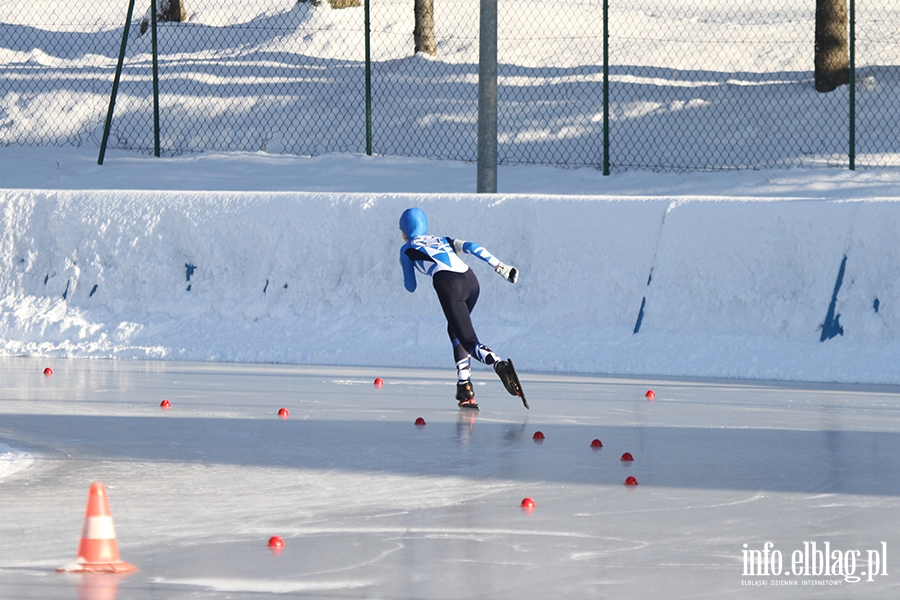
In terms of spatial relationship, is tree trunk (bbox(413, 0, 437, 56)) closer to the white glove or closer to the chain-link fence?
the chain-link fence

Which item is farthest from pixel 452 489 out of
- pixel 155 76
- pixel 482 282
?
pixel 155 76

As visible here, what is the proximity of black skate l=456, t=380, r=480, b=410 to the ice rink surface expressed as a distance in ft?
0.53

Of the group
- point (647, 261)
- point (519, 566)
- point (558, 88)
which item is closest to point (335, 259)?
point (647, 261)

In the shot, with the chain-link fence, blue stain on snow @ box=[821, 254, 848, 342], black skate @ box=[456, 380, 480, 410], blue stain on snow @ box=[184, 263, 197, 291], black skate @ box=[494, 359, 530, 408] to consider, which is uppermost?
the chain-link fence

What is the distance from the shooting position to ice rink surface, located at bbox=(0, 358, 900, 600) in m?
4.88

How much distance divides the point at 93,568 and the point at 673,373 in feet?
26.6

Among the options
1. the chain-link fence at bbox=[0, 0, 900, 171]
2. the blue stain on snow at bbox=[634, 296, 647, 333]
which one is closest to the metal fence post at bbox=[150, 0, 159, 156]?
the chain-link fence at bbox=[0, 0, 900, 171]

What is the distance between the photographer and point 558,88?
944 inches

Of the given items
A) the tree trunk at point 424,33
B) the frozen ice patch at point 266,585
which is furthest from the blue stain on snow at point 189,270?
the tree trunk at point 424,33

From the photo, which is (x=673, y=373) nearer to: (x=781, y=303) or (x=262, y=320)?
(x=781, y=303)

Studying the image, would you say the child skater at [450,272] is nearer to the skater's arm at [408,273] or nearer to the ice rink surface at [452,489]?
the skater's arm at [408,273]

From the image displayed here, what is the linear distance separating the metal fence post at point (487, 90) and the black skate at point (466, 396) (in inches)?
189

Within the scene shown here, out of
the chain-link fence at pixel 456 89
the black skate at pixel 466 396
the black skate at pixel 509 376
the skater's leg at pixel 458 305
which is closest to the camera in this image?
the black skate at pixel 509 376

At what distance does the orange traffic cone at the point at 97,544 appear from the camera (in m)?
4.88
